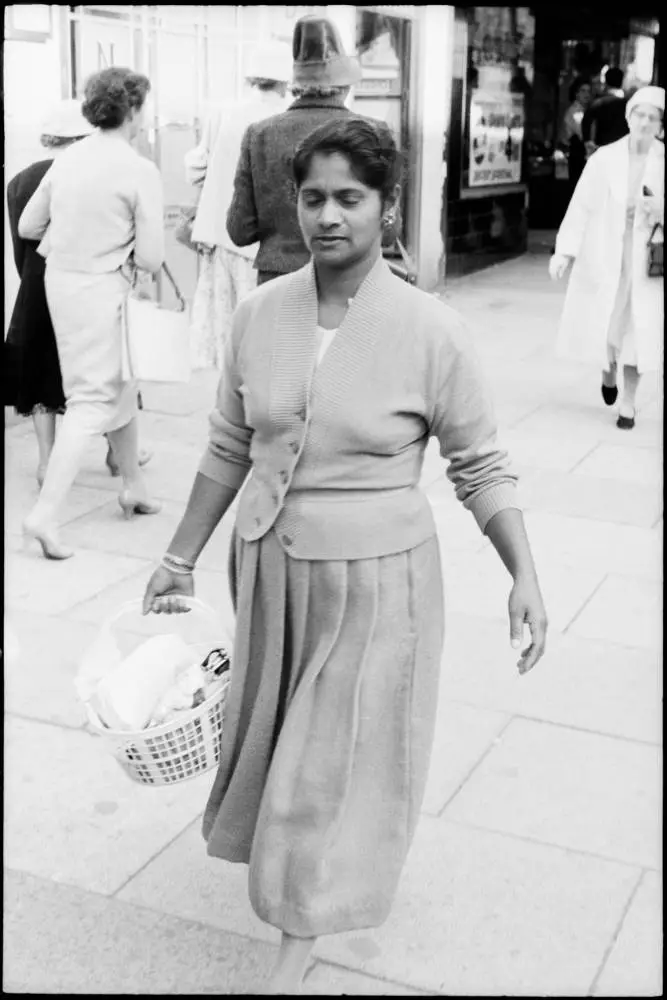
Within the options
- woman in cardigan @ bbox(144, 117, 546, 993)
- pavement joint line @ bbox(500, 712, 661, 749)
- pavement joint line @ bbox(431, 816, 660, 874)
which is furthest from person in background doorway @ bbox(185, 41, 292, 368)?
woman in cardigan @ bbox(144, 117, 546, 993)

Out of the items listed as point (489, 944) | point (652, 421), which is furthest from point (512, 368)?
point (489, 944)

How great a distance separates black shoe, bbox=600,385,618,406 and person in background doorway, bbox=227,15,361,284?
3494 millimetres

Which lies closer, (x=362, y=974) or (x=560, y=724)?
(x=362, y=974)

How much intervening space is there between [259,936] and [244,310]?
1406 mm

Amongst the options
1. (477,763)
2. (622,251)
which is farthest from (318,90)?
(622,251)

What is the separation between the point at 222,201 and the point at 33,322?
1090 millimetres

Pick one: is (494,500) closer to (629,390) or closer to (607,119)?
(629,390)

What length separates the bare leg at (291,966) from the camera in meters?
2.81

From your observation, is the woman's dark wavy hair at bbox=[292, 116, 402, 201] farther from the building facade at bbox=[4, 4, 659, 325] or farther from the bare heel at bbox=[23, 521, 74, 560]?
the bare heel at bbox=[23, 521, 74, 560]

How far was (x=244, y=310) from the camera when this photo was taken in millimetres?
2863

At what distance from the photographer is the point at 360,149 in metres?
2.63

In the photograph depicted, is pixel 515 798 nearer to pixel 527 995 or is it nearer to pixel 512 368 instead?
pixel 527 995

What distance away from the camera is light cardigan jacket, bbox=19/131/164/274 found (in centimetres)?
571

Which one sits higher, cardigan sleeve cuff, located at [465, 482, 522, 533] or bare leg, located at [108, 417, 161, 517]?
cardigan sleeve cuff, located at [465, 482, 522, 533]
